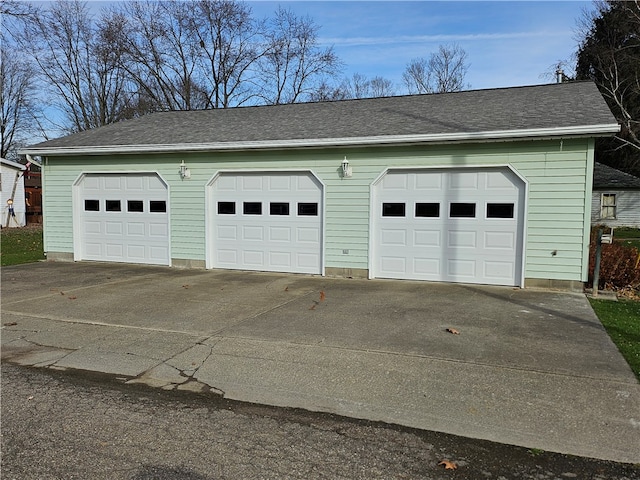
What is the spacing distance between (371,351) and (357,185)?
215 inches

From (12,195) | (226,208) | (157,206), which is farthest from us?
(12,195)

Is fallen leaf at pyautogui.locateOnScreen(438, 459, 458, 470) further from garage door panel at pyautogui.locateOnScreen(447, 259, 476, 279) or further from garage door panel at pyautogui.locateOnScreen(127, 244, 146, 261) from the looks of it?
garage door panel at pyautogui.locateOnScreen(127, 244, 146, 261)

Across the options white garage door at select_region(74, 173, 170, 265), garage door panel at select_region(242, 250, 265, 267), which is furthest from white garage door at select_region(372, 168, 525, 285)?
white garage door at select_region(74, 173, 170, 265)

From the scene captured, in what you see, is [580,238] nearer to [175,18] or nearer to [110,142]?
[110,142]

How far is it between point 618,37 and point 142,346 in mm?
30017

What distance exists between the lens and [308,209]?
35.0ft

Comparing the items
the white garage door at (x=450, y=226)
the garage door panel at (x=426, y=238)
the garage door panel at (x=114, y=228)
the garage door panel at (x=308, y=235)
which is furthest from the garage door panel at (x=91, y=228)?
the garage door panel at (x=426, y=238)

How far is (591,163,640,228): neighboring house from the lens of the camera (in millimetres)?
25672

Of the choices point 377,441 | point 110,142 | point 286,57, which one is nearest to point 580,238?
point 377,441

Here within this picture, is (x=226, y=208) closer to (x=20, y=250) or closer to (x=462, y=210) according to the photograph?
(x=462, y=210)

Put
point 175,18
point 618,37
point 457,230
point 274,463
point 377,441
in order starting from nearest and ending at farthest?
point 274,463
point 377,441
point 457,230
point 618,37
point 175,18

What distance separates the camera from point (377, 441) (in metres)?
3.32

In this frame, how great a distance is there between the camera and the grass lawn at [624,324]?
5083 mm

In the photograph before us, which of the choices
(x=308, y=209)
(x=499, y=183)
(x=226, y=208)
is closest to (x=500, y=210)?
(x=499, y=183)
